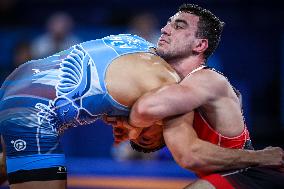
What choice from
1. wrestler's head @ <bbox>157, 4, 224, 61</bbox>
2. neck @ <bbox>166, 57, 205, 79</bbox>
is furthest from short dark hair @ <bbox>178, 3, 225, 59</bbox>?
neck @ <bbox>166, 57, 205, 79</bbox>

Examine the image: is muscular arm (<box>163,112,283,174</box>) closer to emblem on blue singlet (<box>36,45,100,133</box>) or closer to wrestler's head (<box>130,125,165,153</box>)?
wrestler's head (<box>130,125,165,153</box>)

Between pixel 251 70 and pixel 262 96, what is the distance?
1.68 feet

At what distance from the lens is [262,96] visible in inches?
292

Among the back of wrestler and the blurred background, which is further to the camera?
the blurred background

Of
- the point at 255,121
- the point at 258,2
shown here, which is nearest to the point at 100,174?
the point at 255,121

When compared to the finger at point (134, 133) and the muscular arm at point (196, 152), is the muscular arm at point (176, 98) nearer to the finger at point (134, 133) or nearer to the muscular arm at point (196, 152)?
the muscular arm at point (196, 152)

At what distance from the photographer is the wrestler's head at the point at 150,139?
12.8 ft

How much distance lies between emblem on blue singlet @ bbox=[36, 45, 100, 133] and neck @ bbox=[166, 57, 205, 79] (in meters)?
0.56

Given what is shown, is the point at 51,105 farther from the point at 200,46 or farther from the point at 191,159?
the point at 200,46

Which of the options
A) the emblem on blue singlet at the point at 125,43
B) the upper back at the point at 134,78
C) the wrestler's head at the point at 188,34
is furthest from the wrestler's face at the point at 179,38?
the upper back at the point at 134,78

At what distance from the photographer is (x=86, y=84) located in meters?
3.74

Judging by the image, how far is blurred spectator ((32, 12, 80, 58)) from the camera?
7.29 metres

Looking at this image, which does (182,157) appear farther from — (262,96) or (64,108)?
(262,96)

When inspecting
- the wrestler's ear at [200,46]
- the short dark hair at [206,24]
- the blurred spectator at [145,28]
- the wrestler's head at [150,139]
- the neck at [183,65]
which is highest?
the blurred spectator at [145,28]
